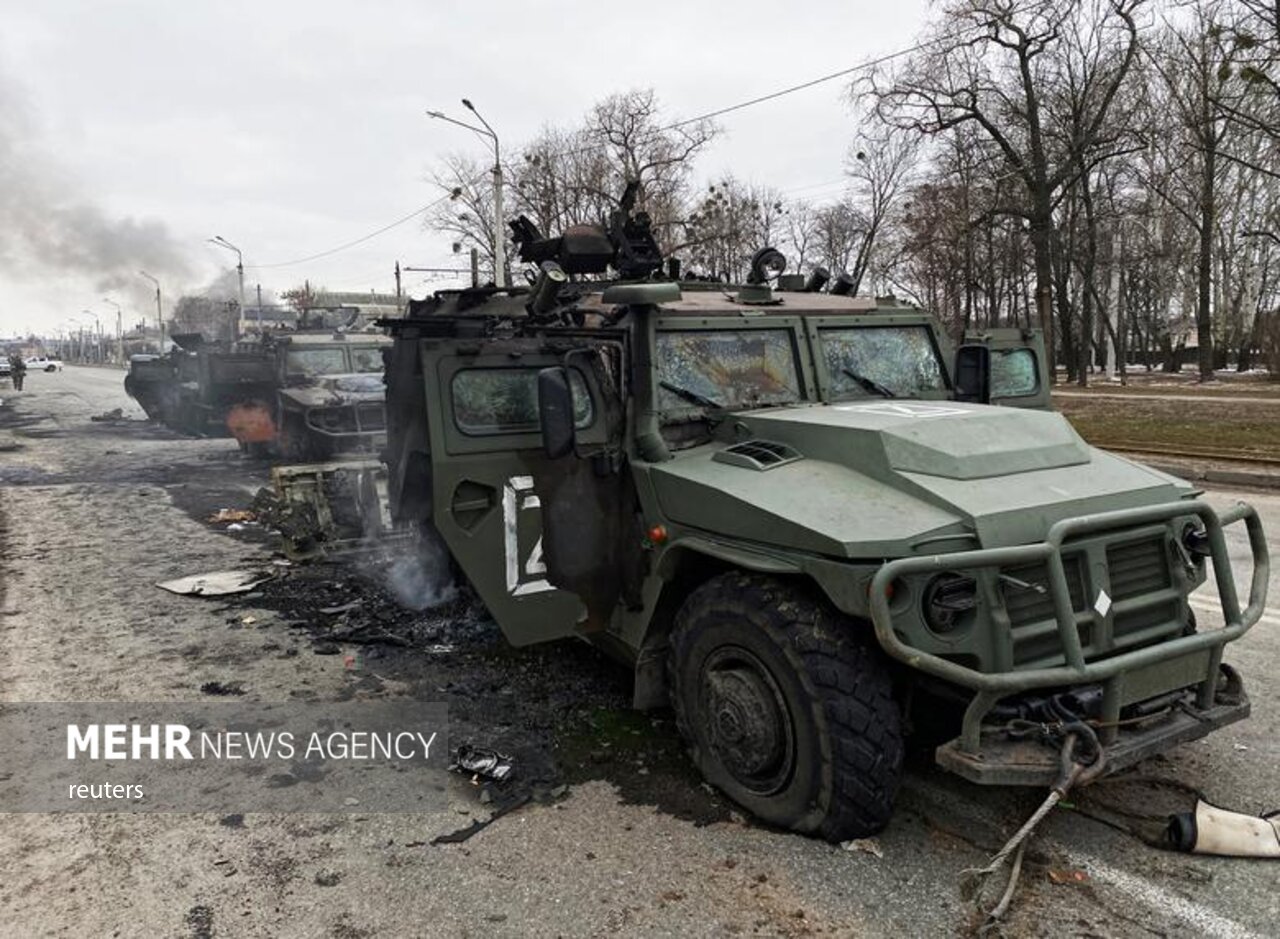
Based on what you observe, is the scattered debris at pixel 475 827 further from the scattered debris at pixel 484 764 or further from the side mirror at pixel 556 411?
the side mirror at pixel 556 411

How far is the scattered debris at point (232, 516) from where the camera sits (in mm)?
10070

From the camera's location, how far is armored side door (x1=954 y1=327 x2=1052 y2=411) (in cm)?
514

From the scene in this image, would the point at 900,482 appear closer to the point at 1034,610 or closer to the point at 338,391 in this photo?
the point at 1034,610

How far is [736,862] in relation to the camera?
3.36 m

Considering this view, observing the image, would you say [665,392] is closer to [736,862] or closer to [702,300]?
[702,300]

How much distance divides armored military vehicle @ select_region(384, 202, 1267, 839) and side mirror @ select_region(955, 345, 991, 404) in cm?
1

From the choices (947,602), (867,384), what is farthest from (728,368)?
(947,602)

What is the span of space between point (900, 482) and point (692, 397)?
1.19 meters

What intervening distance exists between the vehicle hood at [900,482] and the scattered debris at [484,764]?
1.32m

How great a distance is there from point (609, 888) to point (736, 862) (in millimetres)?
465

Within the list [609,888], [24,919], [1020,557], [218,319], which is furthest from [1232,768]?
[218,319]

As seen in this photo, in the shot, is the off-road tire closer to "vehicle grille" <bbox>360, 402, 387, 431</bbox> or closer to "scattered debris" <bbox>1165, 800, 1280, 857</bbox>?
"scattered debris" <bbox>1165, 800, 1280, 857</bbox>

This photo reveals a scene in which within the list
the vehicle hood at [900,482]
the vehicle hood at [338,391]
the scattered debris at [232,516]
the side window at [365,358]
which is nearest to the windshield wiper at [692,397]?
the vehicle hood at [900,482]

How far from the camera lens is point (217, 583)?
7398 mm
